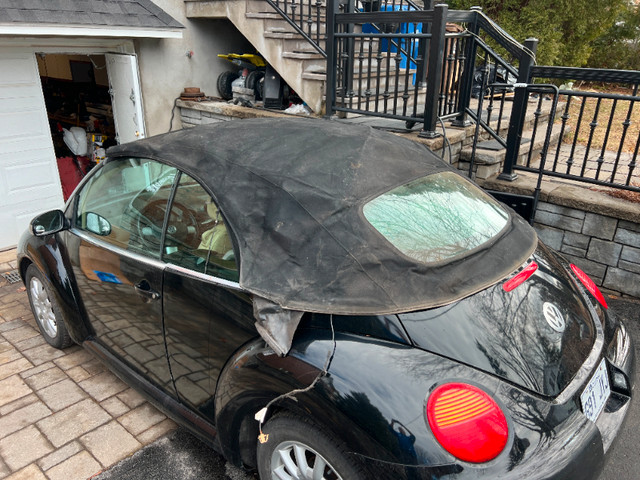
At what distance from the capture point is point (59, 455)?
2.76 m

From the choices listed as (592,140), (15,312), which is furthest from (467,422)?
(592,140)

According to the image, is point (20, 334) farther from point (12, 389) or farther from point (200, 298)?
point (200, 298)

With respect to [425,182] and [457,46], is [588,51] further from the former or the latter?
[425,182]

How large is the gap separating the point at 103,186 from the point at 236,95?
4.63 metres

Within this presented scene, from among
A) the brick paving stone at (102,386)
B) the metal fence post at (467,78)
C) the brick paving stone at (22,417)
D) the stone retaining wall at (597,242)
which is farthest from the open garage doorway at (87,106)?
the stone retaining wall at (597,242)

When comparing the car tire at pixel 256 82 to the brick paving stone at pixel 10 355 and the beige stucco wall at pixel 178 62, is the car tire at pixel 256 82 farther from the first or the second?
the brick paving stone at pixel 10 355

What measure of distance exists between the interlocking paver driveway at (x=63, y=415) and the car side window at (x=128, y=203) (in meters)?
1.11

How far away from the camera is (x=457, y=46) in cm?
518

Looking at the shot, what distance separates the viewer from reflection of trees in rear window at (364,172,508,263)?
218 cm

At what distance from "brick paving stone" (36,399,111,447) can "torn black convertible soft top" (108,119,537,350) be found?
66.3 inches

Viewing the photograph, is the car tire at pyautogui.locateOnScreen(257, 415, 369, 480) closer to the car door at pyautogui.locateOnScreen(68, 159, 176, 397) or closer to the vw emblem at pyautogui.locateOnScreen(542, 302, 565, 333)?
the car door at pyautogui.locateOnScreen(68, 159, 176, 397)

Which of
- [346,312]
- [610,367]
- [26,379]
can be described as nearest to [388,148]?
[346,312]

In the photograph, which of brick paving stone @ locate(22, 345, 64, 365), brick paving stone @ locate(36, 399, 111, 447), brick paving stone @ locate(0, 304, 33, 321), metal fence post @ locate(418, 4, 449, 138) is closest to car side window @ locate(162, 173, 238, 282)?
brick paving stone @ locate(36, 399, 111, 447)

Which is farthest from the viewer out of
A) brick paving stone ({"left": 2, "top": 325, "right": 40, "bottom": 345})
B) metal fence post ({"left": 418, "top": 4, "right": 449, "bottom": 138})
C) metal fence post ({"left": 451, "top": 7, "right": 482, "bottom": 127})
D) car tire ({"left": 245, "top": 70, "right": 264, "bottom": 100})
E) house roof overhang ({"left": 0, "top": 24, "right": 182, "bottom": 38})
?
car tire ({"left": 245, "top": 70, "right": 264, "bottom": 100})
